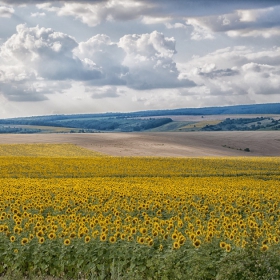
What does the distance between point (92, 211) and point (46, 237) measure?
3.08 m

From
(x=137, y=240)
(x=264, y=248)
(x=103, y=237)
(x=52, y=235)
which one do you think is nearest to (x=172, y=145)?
(x=52, y=235)

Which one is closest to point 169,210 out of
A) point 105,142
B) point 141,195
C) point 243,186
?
point 141,195

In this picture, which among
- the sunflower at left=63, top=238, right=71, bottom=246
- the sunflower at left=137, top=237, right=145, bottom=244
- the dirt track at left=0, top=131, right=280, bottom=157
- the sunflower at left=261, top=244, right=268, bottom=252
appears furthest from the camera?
the dirt track at left=0, top=131, right=280, bottom=157

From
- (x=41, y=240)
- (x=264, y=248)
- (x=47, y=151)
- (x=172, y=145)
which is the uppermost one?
(x=41, y=240)

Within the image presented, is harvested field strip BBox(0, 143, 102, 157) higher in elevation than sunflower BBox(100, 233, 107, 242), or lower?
lower

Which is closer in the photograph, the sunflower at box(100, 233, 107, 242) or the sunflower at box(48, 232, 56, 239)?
the sunflower at box(100, 233, 107, 242)

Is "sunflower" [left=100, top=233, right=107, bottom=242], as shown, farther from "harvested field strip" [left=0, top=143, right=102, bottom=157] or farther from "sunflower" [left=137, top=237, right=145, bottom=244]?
"harvested field strip" [left=0, top=143, right=102, bottom=157]

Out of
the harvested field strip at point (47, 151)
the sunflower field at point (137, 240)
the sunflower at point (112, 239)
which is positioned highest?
the sunflower at point (112, 239)

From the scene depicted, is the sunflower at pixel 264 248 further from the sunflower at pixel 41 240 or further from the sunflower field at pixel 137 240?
the sunflower at pixel 41 240

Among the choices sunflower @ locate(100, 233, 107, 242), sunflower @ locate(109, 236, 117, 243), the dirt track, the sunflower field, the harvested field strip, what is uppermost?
sunflower @ locate(100, 233, 107, 242)

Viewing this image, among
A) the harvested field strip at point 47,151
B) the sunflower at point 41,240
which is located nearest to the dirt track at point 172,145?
the harvested field strip at point 47,151

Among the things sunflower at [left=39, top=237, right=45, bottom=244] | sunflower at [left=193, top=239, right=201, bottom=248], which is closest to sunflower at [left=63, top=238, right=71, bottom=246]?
sunflower at [left=39, top=237, right=45, bottom=244]

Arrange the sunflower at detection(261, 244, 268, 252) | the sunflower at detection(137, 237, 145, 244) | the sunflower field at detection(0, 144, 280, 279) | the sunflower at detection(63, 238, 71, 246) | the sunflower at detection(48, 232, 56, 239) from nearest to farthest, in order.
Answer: the sunflower field at detection(0, 144, 280, 279)
the sunflower at detection(261, 244, 268, 252)
the sunflower at detection(137, 237, 145, 244)
the sunflower at detection(63, 238, 71, 246)
the sunflower at detection(48, 232, 56, 239)

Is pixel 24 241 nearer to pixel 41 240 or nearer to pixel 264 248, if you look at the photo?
pixel 41 240
